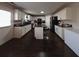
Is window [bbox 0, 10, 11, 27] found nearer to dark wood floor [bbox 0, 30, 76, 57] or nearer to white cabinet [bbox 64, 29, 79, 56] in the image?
dark wood floor [bbox 0, 30, 76, 57]

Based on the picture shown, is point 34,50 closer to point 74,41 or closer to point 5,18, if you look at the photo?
point 74,41

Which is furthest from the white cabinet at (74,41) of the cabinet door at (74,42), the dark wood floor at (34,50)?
the dark wood floor at (34,50)

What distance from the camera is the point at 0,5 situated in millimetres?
5066

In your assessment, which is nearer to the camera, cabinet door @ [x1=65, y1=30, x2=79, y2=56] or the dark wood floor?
cabinet door @ [x1=65, y1=30, x2=79, y2=56]

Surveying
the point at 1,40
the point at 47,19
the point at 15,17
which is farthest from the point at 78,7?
the point at 47,19

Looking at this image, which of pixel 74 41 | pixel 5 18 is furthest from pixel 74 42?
pixel 5 18

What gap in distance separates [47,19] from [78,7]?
30.3ft

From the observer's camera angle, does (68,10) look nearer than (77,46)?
No

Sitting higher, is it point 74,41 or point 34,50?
point 74,41

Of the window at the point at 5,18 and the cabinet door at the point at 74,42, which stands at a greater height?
the window at the point at 5,18

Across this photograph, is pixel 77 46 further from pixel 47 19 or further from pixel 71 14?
pixel 47 19

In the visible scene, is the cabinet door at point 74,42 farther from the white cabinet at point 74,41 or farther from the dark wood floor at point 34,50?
the dark wood floor at point 34,50

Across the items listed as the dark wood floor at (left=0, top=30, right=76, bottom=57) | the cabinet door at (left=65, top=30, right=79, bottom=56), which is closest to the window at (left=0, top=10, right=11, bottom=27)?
the dark wood floor at (left=0, top=30, right=76, bottom=57)

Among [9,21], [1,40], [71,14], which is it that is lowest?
[1,40]
